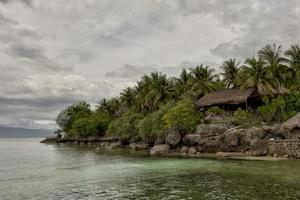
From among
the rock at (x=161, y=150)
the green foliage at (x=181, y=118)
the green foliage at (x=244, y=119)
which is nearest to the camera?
the green foliage at (x=244, y=119)

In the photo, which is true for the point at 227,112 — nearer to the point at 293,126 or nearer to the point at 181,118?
the point at 181,118

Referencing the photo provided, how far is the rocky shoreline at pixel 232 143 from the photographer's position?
46.8 m

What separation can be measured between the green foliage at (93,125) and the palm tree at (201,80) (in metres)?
39.8

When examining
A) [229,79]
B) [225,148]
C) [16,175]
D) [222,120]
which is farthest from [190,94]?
[16,175]

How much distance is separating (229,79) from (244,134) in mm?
22034

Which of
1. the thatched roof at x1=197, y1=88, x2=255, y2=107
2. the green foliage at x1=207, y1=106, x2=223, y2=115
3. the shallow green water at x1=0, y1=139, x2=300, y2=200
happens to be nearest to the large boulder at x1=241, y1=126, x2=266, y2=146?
the thatched roof at x1=197, y1=88, x2=255, y2=107

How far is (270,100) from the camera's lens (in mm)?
59906

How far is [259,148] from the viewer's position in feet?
159

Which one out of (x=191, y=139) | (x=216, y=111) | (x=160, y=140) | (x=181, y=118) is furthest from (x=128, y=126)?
(x=191, y=139)

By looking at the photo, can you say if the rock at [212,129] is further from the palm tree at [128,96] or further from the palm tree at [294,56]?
the palm tree at [128,96]

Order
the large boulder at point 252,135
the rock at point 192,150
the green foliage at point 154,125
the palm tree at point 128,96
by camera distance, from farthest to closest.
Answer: the palm tree at point 128,96 → the green foliage at point 154,125 → the rock at point 192,150 → the large boulder at point 252,135

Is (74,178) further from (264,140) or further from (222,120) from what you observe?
(222,120)

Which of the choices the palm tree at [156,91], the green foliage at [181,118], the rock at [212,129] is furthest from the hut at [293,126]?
the palm tree at [156,91]

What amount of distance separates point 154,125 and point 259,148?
848 inches
